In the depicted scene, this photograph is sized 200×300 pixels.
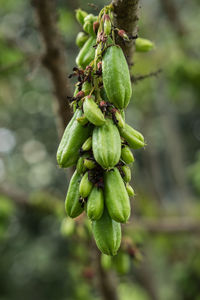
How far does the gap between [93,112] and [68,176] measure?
5.32 ft

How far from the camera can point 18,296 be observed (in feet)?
42.5

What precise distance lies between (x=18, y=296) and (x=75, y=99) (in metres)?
14.0

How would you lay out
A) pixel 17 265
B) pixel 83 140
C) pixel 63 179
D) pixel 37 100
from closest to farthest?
pixel 83 140, pixel 17 265, pixel 37 100, pixel 63 179

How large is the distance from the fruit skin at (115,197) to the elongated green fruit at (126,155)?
8cm

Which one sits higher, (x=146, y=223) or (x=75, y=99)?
(x=75, y=99)

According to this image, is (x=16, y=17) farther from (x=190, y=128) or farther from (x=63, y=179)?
(x=190, y=128)

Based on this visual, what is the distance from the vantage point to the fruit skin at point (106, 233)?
1011 millimetres

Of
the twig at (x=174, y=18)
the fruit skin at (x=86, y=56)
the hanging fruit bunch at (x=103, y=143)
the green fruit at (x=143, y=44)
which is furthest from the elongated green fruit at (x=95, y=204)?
the twig at (x=174, y=18)

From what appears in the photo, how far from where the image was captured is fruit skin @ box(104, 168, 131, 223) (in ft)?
3.22

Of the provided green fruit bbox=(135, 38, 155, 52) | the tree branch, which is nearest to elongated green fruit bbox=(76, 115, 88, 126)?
green fruit bbox=(135, 38, 155, 52)

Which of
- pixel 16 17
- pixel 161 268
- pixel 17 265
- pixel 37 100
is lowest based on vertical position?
pixel 161 268

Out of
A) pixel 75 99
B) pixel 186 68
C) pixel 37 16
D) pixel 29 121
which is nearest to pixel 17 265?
pixel 29 121

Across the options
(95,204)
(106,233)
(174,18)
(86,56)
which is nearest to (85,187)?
(95,204)

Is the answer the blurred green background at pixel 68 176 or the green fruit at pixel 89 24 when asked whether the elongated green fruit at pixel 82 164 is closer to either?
the green fruit at pixel 89 24
